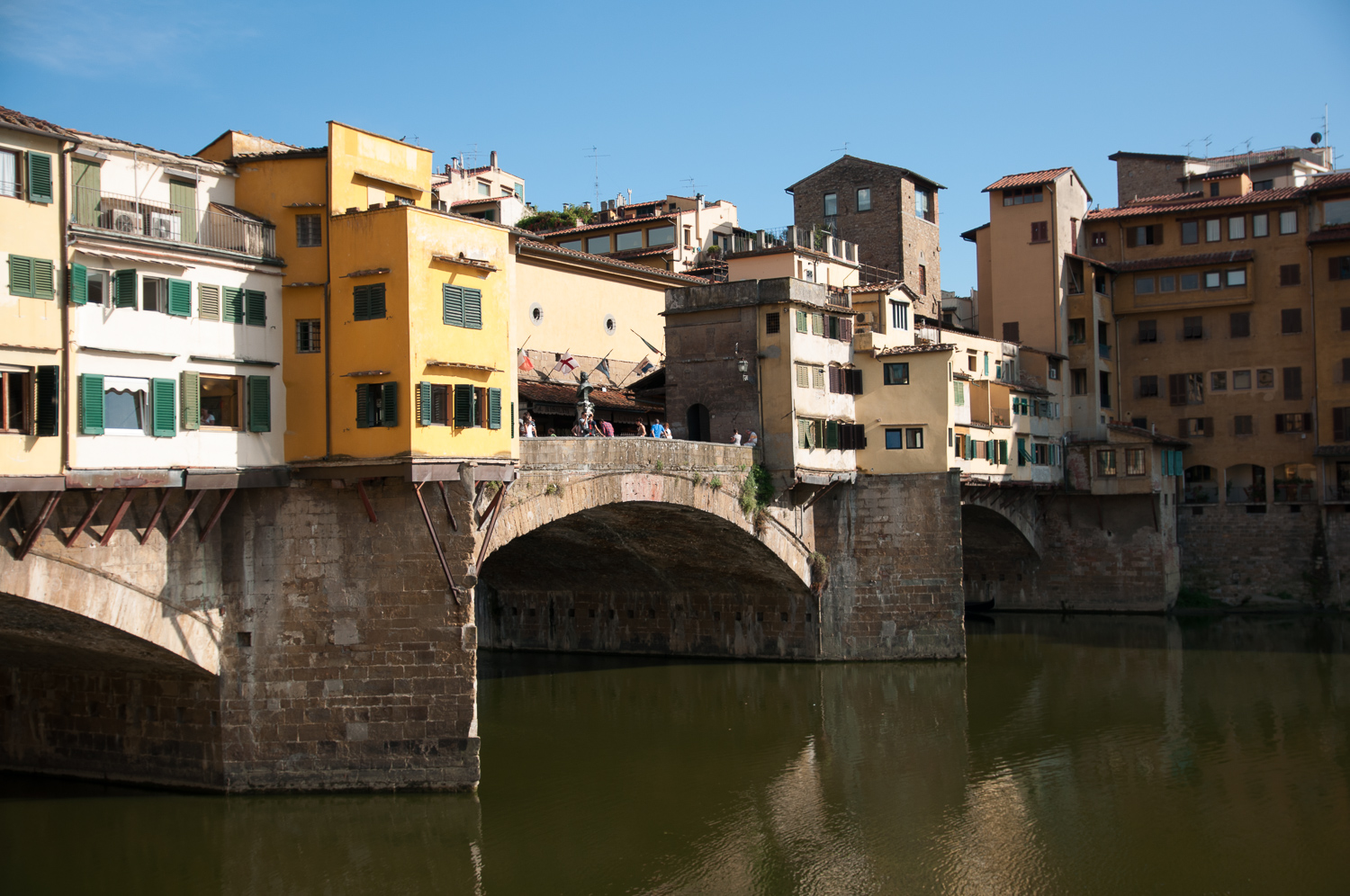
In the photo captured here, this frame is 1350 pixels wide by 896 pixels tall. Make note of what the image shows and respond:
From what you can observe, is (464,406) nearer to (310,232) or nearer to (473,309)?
(473,309)

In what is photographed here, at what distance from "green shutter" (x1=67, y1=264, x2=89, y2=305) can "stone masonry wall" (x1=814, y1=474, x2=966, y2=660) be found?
2373cm

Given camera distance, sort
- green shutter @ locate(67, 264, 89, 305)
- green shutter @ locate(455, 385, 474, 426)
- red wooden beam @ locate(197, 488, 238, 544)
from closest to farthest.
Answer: green shutter @ locate(67, 264, 89, 305) → red wooden beam @ locate(197, 488, 238, 544) → green shutter @ locate(455, 385, 474, 426)

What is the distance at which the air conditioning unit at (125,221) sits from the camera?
66.8 feet

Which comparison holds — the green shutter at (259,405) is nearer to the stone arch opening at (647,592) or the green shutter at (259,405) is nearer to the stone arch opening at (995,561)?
the stone arch opening at (647,592)

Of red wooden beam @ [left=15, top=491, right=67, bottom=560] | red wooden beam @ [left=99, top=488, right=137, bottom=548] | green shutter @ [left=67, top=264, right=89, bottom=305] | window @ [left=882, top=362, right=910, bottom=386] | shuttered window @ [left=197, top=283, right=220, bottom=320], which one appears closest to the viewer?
red wooden beam @ [left=15, top=491, right=67, bottom=560]

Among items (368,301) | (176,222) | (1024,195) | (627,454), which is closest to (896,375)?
(627,454)

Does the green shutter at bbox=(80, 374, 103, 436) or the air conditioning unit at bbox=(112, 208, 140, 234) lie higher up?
the air conditioning unit at bbox=(112, 208, 140, 234)

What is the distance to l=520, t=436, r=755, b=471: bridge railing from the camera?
92.1ft

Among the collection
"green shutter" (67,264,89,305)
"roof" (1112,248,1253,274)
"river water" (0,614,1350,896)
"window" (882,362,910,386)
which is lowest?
"river water" (0,614,1350,896)

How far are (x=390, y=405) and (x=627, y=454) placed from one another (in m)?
9.22

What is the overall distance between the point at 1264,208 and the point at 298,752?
46202 millimetres

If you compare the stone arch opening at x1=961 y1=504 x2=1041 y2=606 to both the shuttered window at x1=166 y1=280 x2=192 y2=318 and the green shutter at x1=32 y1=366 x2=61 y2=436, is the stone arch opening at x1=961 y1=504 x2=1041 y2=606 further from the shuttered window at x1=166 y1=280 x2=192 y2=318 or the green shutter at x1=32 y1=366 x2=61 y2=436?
the green shutter at x1=32 y1=366 x2=61 y2=436

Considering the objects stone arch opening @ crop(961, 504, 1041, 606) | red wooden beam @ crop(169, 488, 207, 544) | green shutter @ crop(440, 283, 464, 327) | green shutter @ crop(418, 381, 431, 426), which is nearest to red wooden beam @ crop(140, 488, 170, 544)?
red wooden beam @ crop(169, 488, 207, 544)

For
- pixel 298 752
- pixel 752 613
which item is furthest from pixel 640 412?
pixel 298 752
